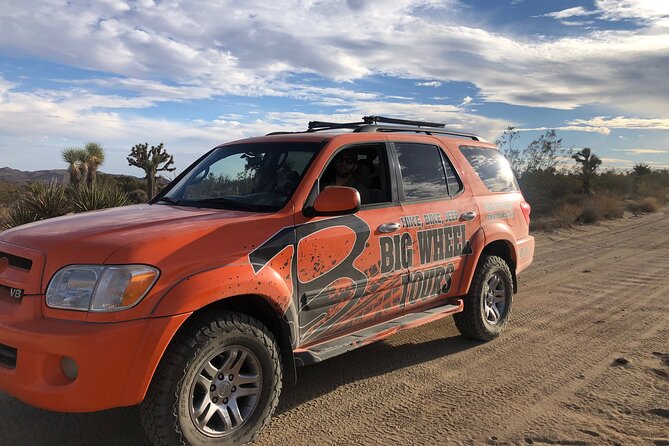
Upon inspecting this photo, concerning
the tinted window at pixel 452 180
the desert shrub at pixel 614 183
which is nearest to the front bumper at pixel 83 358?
the tinted window at pixel 452 180

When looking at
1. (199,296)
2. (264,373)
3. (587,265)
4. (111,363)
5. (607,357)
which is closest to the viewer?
(111,363)

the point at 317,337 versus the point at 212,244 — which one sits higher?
the point at 212,244

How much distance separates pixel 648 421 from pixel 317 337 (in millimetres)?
2372

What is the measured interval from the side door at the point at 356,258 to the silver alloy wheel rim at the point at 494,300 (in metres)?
1.47

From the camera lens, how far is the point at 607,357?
4.96m

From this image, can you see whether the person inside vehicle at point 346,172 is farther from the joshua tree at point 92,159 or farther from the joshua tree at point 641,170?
the joshua tree at point 641,170

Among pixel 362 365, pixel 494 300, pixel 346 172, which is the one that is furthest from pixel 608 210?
pixel 346 172

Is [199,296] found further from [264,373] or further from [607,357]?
[607,357]

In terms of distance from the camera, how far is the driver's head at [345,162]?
4238mm

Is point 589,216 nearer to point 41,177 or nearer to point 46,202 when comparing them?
point 46,202

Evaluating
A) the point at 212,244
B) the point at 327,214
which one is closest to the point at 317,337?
the point at 327,214

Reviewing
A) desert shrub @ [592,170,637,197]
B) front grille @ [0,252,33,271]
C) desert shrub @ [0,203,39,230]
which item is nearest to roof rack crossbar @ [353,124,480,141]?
front grille @ [0,252,33,271]

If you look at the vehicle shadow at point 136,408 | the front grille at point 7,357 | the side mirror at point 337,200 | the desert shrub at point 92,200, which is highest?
the side mirror at point 337,200

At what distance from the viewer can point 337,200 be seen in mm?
3609
